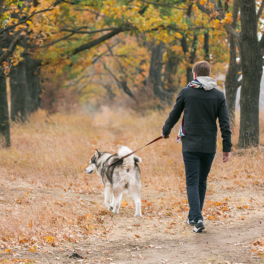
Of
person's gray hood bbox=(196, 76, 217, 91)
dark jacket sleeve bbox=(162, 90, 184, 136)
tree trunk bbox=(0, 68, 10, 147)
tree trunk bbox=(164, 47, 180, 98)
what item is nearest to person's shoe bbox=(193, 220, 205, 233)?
dark jacket sleeve bbox=(162, 90, 184, 136)

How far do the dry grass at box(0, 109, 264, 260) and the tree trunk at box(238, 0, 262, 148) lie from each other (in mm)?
611

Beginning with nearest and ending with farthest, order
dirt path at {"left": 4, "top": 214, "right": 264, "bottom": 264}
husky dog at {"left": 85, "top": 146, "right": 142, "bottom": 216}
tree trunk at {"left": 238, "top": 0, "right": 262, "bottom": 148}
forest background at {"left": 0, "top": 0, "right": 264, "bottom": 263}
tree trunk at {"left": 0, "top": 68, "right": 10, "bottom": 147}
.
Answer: dirt path at {"left": 4, "top": 214, "right": 264, "bottom": 264} → forest background at {"left": 0, "top": 0, "right": 264, "bottom": 263} → husky dog at {"left": 85, "top": 146, "right": 142, "bottom": 216} → tree trunk at {"left": 238, "top": 0, "right": 262, "bottom": 148} → tree trunk at {"left": 0, "top": 68, "right": 10, "bottom": 147}

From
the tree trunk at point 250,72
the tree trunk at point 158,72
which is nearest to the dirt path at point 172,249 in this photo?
the tree trunk at point 250,72

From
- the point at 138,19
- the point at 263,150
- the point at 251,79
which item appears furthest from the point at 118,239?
the point at 138,19

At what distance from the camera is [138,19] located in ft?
44.5

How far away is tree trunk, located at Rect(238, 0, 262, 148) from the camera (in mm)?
9750

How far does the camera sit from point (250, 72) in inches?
386

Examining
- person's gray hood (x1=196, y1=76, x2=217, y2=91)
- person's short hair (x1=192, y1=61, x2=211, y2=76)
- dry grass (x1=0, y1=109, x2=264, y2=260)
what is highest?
person's short hair (x1=192, y1=61, x2=211, y2=76)

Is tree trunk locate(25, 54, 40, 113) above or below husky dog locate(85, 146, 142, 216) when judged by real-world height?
above

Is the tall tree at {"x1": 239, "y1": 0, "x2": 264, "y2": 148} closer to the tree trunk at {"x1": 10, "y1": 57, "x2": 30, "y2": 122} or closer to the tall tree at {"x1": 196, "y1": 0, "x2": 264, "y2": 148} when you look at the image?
the tall tree at {"x1": 196, "y1": 0, "x2": 264, "y2": 148}

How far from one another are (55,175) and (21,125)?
21.9ft

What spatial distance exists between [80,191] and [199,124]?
4.20 meters

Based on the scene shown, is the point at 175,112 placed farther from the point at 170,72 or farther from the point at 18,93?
the point at 170,72

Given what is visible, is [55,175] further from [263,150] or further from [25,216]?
[263,150]
